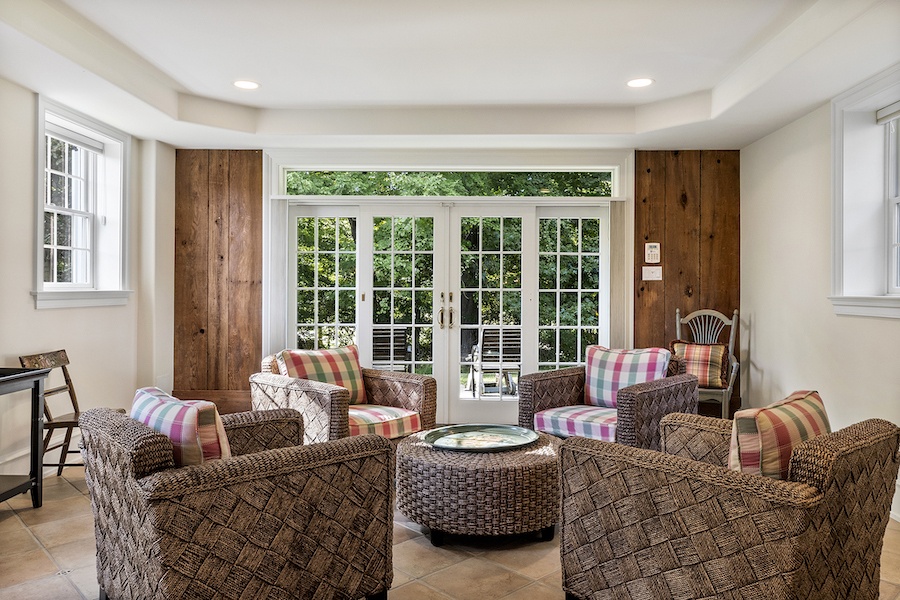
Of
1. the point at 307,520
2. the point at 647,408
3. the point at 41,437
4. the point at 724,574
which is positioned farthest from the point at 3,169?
the point at 724,574

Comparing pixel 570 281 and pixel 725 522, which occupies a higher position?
pixel 570 281

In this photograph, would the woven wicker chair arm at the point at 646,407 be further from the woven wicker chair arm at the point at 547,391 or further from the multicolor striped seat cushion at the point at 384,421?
the multicolor striped seat cushion at the point at 384,421

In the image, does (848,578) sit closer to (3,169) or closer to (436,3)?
(436,3)

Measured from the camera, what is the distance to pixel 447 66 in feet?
12.6

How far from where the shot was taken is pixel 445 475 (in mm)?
2709

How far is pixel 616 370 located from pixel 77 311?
3589mm

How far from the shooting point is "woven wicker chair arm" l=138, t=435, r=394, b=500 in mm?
1685

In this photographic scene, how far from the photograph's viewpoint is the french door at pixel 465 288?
5.41 m

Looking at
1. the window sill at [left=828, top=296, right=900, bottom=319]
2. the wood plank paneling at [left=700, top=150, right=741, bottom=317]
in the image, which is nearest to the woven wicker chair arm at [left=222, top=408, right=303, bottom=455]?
the window sill at [left=828, top=296, right=900, bottom=319]

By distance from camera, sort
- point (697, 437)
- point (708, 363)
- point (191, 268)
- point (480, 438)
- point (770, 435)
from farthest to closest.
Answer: point (191, 268) < point (708, 363) < point (480, 438) < point (697, 437) < point (770, 435)

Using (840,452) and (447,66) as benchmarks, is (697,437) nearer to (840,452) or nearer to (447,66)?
(840,452)

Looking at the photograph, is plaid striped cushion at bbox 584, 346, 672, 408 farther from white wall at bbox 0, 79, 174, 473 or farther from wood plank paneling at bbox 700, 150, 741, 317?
white wall at bbox 0, 79, 174, 473

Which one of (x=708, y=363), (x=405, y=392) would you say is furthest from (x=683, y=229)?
(x=405, y=392)

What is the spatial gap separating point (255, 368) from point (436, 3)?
344cm
